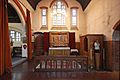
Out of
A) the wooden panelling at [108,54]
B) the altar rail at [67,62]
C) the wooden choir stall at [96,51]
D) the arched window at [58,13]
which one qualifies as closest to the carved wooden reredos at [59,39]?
the arched window at [58,13]

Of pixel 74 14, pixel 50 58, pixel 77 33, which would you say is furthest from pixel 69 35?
pixel 50 58

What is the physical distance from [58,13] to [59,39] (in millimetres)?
2354

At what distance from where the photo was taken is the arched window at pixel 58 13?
1891 centimetres

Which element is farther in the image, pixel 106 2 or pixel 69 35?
pixel 69 35

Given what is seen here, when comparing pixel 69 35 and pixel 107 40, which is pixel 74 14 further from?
pixel 107 40

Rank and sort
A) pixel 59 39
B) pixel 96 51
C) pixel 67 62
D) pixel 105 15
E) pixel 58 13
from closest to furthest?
1. pixel 67 62
2. pixel 105 15
3. pixel 96 51
4. pixel 59 39
5. pixel 58 13

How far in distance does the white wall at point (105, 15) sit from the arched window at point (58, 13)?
312cm

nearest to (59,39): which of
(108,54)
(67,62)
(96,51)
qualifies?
(96,51)

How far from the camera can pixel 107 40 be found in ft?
38.7

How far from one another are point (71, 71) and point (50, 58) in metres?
1.01

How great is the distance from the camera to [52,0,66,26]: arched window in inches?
744

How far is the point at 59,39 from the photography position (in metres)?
18.2

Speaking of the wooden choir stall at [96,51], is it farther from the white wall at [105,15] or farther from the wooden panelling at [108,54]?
the white wall at [105,15]

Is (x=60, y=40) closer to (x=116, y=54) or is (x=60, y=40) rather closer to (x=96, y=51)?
(x=96, y=51)
